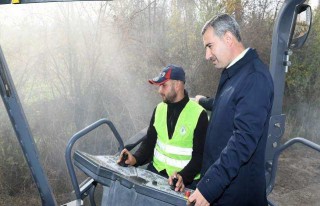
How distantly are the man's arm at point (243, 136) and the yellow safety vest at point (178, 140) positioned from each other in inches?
33.4

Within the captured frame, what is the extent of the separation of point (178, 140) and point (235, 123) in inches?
36.3

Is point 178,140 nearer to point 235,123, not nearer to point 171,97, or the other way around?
point 171,97

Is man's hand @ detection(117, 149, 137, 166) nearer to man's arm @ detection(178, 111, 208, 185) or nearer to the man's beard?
man's arm @ detection(178, 111, 208, 185)

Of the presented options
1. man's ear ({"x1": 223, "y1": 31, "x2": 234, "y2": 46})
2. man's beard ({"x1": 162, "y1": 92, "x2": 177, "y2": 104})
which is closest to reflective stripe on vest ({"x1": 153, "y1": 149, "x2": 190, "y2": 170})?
man's beard ({"x1": 162, "y1": 92, "x2": 177, "y2": 104})

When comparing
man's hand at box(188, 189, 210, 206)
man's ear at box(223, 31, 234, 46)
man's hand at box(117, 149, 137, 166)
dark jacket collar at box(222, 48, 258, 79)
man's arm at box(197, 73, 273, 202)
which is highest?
man's ear at box(223, 31, 234, 46)

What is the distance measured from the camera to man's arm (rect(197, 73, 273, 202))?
1.80 metres

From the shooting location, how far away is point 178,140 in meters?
2.70

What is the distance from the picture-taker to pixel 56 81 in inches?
226

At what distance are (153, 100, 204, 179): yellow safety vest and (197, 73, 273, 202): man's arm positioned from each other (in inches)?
33.4

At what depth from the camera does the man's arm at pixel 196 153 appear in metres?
2.64

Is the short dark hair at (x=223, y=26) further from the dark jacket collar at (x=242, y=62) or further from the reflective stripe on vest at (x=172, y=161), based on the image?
the reflective stripe on vest at (x=172, y=161)

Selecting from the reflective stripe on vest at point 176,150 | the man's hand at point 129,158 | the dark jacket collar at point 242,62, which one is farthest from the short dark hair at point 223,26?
the man's hand at point 129,158

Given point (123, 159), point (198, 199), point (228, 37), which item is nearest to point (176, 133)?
point (123, 159)

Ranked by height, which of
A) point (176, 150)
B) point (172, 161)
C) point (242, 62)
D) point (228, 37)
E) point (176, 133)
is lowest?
point (172, 161)
